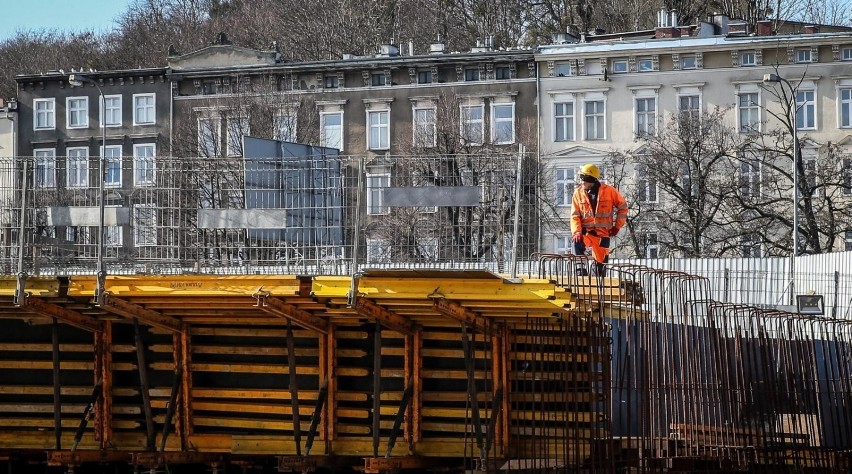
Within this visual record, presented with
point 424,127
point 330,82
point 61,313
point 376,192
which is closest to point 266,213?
point 376,192

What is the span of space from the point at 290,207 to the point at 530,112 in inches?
1465

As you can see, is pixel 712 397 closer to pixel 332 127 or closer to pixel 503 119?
pixel 503 119

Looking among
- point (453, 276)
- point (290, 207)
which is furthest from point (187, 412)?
point (453, 276)

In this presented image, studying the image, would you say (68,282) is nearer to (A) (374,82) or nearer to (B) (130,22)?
(A) (374,82)

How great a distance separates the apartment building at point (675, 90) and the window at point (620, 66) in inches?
1.4

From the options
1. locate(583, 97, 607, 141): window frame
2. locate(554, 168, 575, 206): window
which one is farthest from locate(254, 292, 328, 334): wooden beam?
locate(583, 97, 607, 141): window frame

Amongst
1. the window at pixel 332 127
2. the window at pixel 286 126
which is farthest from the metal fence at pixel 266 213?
the window at pixel 332 127

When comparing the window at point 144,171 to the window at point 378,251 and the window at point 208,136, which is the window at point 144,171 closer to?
the window at point 378,251

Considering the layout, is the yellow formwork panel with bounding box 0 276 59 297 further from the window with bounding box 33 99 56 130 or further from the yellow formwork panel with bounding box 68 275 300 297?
the window with bounding box 33 99 56 130

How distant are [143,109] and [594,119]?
18.8 metres

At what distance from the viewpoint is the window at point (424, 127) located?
49031 millimetres

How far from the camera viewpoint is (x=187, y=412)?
15.5 m

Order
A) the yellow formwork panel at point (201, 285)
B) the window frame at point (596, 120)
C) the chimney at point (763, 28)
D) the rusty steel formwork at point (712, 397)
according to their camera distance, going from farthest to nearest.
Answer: the chimney at point (763, 28) → the window frame at point (596, 120) → the rusty steel formwork at point (712, 397) → the yellow formwork panel at point (201, 285)

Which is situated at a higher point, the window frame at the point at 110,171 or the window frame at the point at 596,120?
the window frame at the point at 596,120
